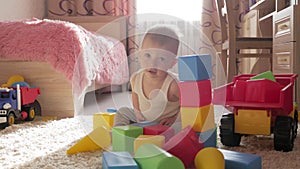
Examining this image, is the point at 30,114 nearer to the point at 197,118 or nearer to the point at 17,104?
the point at 17,104

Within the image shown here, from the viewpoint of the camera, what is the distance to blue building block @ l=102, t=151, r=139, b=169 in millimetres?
671

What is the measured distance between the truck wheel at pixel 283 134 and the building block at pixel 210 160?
0.34 meters

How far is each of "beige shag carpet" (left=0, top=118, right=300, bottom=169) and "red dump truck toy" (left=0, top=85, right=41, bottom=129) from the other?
2.5 inches

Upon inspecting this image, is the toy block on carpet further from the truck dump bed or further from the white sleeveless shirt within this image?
the truck dump bed

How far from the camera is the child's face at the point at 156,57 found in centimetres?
98

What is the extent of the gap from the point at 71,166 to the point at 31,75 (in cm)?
100

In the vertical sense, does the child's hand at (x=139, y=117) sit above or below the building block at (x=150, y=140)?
above

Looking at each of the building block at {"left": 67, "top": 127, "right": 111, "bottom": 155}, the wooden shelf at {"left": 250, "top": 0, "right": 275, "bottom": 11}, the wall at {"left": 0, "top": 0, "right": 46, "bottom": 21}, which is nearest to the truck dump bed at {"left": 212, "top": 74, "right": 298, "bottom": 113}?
the building block at {"left": 67, "top": 127, "right": 111, "bottom": 155}

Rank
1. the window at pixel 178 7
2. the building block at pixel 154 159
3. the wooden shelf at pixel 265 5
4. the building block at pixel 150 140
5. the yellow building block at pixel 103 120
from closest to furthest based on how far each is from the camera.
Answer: the building block at pixel 154 159 → the building block at pixel 150 140 → the yellow building block at pixel 103 120 → the wooden shelf at pixel 265 5 → the window at pixel 178 7

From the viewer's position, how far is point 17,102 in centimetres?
150

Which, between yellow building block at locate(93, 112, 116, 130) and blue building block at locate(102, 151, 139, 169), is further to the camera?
yellow building block at locate(93, 112, 116, 130)

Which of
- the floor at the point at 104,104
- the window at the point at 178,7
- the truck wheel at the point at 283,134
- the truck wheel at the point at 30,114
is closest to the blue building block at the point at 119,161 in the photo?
the floor at the point at 104,104

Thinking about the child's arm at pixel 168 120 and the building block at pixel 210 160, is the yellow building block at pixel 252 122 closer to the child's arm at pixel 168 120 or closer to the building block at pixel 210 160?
the child's arm at pixel 168 120

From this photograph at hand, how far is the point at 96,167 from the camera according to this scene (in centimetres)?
86
